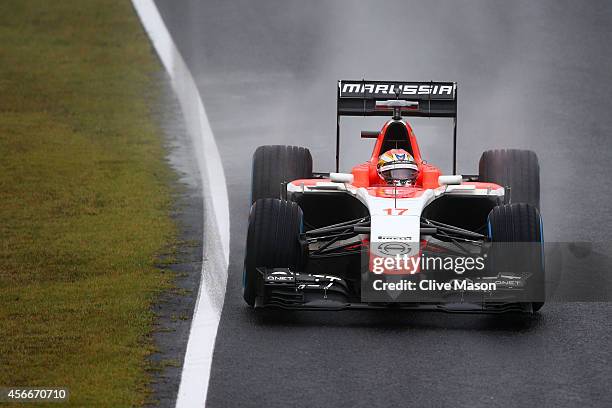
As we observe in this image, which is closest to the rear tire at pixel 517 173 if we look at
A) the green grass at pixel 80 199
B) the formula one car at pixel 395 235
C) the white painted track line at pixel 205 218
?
the formula one car at pixel 395 235

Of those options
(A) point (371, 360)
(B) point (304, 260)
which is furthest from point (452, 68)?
(A) point (371, 360)

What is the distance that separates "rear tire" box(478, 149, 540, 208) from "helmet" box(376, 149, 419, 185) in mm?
1188

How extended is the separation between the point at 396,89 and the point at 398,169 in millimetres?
→ 1759

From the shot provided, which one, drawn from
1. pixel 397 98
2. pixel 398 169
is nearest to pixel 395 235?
pixel 398 169

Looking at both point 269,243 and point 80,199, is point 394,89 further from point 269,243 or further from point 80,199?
point 80,199

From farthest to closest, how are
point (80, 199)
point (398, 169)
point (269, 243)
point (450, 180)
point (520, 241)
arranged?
point (80, 199) < point (398, 169) < point (450, 180) < point (269, 243) < point (520, 241)

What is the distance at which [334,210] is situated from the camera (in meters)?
14.4

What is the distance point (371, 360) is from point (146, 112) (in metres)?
11.2

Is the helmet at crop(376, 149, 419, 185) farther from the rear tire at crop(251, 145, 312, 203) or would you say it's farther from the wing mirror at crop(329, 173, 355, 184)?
the rear tire at crop(251, 145, 312, 203)

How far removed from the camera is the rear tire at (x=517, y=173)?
15172 millimetres

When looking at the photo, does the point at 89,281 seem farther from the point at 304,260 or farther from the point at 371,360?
the point at 371,360

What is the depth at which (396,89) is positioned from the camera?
1590cm

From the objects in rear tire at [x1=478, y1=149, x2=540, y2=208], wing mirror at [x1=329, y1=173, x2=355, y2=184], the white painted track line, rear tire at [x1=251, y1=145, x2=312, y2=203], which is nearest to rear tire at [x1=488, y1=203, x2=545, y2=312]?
wing mirror at [x1=329, y1=173, x2=355, y2=184]

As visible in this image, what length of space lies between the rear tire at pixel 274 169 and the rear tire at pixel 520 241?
282cm
